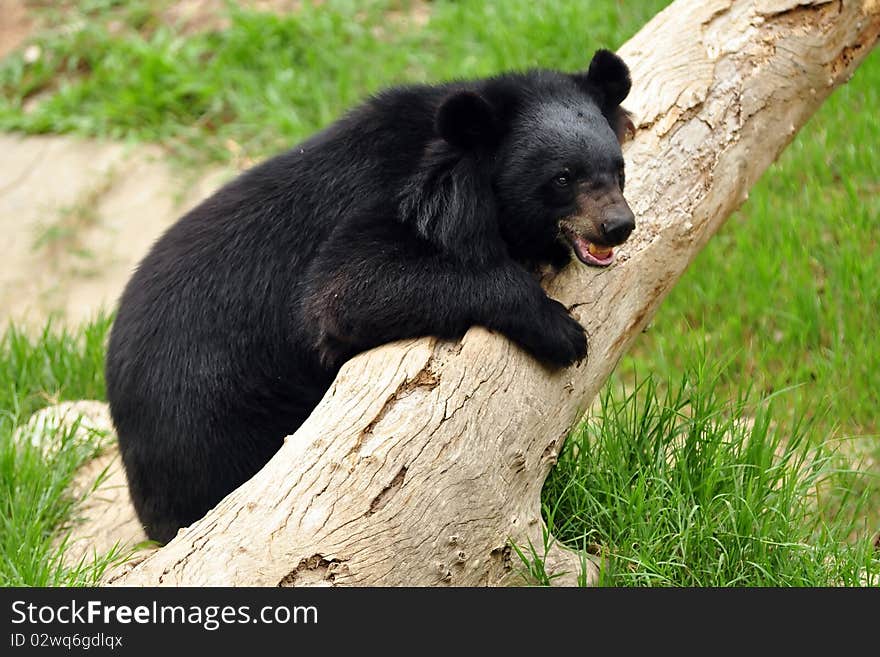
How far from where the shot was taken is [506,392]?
344cm

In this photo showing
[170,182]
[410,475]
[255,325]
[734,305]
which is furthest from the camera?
[170,182]

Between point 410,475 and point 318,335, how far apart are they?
0.78 metres

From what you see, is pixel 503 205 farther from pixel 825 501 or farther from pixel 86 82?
pixel 86 82

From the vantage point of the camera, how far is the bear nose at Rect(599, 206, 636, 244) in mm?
3477

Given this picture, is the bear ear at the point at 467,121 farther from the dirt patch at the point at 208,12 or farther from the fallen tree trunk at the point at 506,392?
the dirt patch at the point at 208,12

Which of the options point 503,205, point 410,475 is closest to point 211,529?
point 410,475

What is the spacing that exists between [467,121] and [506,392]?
90 cm

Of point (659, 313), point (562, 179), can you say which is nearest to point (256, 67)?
point (659, 313)

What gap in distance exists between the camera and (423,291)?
3.55 metres

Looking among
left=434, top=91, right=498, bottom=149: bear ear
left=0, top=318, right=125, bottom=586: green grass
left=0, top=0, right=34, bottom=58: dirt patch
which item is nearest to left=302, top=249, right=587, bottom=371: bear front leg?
left=434, top=91, right=498, bottom=149: bear ear

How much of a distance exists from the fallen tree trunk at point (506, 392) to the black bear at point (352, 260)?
162 mm

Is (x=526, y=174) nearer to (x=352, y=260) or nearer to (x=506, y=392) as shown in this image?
(x=352, y=260)

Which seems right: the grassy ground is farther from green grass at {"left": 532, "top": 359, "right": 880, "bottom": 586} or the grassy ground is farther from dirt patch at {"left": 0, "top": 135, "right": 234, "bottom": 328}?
dirt patch at {"left": 0, "top": 135, "right": 234, "bottom": 328}

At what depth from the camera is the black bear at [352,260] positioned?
357 centimetres
